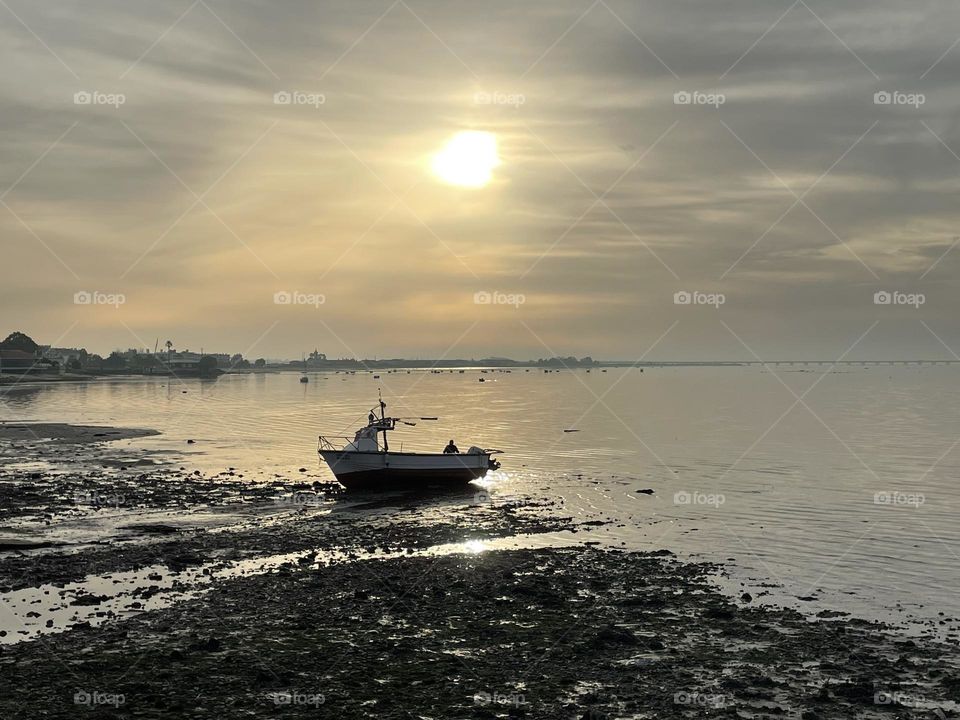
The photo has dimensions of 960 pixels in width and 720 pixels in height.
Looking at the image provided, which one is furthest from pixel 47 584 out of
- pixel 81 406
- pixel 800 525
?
pixel 81 406

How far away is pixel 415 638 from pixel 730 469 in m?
42.0

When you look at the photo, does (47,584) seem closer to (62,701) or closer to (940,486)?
(62,701)

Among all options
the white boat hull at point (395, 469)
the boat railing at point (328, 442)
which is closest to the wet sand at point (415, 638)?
the white boat hull at point (395, 469)

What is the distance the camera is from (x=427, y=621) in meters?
20.8

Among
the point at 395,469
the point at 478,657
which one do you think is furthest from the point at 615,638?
the point at 395,469

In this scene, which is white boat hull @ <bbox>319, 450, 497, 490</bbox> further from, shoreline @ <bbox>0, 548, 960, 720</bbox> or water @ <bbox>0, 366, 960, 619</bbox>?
shoreline @ <bbox>0, 548, 960, 720</bbox>

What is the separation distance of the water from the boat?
8.01 feet

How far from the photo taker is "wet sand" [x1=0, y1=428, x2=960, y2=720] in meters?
15.6

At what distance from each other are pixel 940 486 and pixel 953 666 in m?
36.3

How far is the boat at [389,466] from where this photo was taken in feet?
148

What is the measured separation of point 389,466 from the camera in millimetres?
45125

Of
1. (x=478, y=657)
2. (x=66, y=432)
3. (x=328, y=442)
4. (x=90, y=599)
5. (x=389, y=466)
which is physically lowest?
(x=478, y=657)

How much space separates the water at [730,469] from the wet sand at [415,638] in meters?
4.48

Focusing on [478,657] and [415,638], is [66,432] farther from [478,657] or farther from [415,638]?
[478,657]
